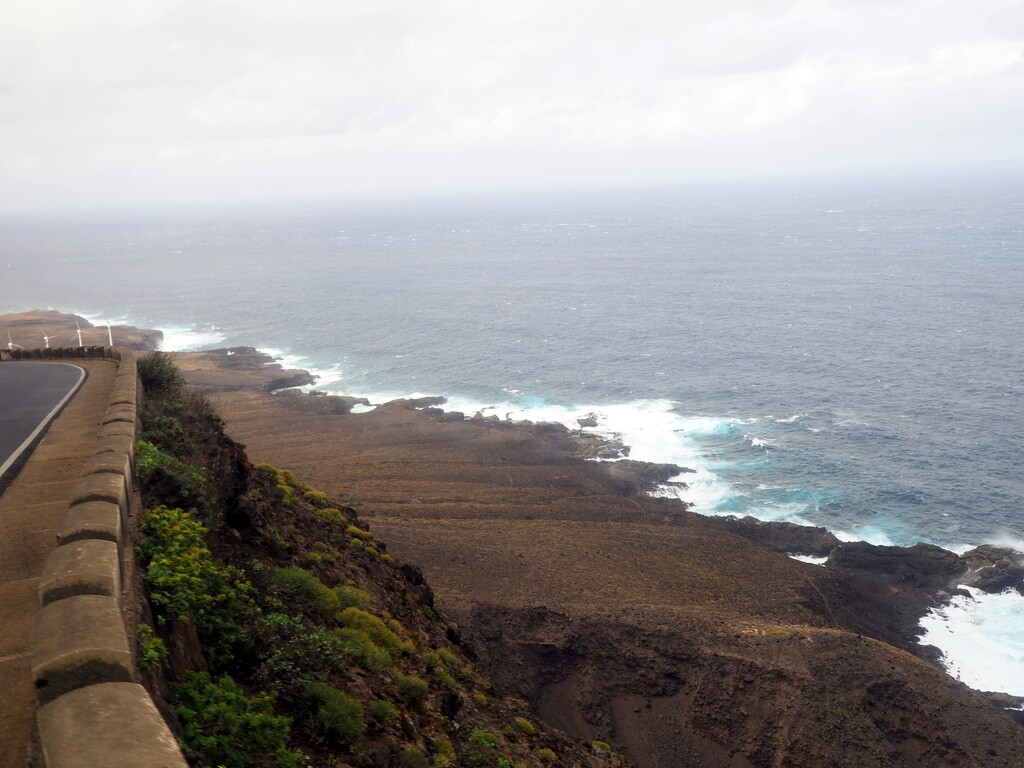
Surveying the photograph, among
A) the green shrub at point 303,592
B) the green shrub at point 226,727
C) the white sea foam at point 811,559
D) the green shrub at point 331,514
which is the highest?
the green shrub at point 226,727

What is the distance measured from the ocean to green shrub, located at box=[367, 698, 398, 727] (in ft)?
109

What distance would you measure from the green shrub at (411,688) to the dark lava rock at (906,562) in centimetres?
3489

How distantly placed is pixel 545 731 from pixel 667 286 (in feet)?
376

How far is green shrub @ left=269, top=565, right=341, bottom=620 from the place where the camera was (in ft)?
51.8

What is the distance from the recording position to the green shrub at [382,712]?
12.5 metres

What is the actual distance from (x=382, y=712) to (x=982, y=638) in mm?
36726

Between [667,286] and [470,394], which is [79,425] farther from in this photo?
[667,286]

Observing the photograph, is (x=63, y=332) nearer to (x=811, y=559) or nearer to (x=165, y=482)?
(x=811, y=559)

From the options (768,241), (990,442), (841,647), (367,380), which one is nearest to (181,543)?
(841,647)

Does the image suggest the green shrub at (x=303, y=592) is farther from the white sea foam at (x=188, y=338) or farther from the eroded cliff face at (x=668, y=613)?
the white sea foam at (x=188, y=338)

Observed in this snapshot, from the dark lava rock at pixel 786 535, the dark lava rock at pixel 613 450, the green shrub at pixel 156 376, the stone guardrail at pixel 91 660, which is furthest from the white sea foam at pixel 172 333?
the stone guardrail at pixel 91 660

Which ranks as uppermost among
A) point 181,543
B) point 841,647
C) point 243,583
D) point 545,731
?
point 181,543

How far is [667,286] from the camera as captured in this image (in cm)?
12825

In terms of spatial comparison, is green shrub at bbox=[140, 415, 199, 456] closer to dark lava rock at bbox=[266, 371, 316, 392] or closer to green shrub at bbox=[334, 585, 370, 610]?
green shrub at bbox=[334, 585, 370, 610]
